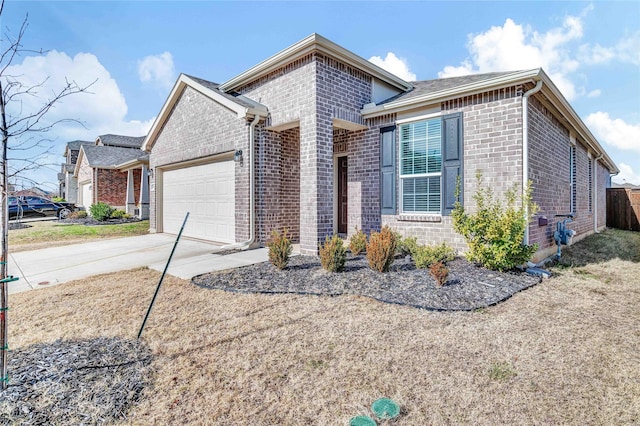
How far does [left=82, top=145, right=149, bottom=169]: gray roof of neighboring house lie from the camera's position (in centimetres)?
2128

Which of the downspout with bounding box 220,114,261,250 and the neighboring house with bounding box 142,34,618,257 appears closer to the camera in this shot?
the neighboring house with bounding box 142,34,618,257

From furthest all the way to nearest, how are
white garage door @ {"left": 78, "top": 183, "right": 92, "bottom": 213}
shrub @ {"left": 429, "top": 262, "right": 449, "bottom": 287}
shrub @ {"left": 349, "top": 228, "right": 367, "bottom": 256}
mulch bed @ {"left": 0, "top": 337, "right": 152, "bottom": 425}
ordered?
white garage door @ {"left": 78, "top": 183, "right": 92, "bottom": 213}
shrub @ {"left": 349, "top": 228, "right": 367, "bottom": 256}
shrub @ {"left": 429, "top": 262, "right": 449, "bottom": 287}
mulch bed @ {"left": 0, "top": 337, "right": 152, "bottom": 425}

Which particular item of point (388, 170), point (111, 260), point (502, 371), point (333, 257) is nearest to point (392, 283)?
point (333, 257)

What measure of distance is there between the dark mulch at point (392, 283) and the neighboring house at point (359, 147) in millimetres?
1376

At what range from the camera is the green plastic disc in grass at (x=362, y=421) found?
2.12m

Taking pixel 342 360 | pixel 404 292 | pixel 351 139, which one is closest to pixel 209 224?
pixel 351 139

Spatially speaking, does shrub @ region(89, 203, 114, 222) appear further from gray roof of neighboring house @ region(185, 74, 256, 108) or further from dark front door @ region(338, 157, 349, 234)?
dark front door @ region(338, 157, 349, 234)

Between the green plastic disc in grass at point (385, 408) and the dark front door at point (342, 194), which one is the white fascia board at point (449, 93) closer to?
the dark front door at point (342, 194)

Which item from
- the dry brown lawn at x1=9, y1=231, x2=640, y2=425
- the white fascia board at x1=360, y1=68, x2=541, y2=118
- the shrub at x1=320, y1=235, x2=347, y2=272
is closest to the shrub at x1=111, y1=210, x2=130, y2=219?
the dry brown lawn at x1=9, y1=231, x2=640, y2=425

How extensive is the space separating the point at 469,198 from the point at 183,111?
9244 mm

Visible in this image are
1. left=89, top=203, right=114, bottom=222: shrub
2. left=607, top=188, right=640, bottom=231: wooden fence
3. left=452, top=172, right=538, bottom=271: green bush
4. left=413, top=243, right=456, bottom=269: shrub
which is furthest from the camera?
left=89, top=203, right=114, bottom=222: shrub

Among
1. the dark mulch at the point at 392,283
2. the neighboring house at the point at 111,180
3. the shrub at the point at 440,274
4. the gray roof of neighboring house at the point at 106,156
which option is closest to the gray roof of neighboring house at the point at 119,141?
the neighboring house at the point at 111,180

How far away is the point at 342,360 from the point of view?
2.94 meters

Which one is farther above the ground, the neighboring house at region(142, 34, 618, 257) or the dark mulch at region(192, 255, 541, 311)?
the neighboring house at region(142, 34, 618, 257)
